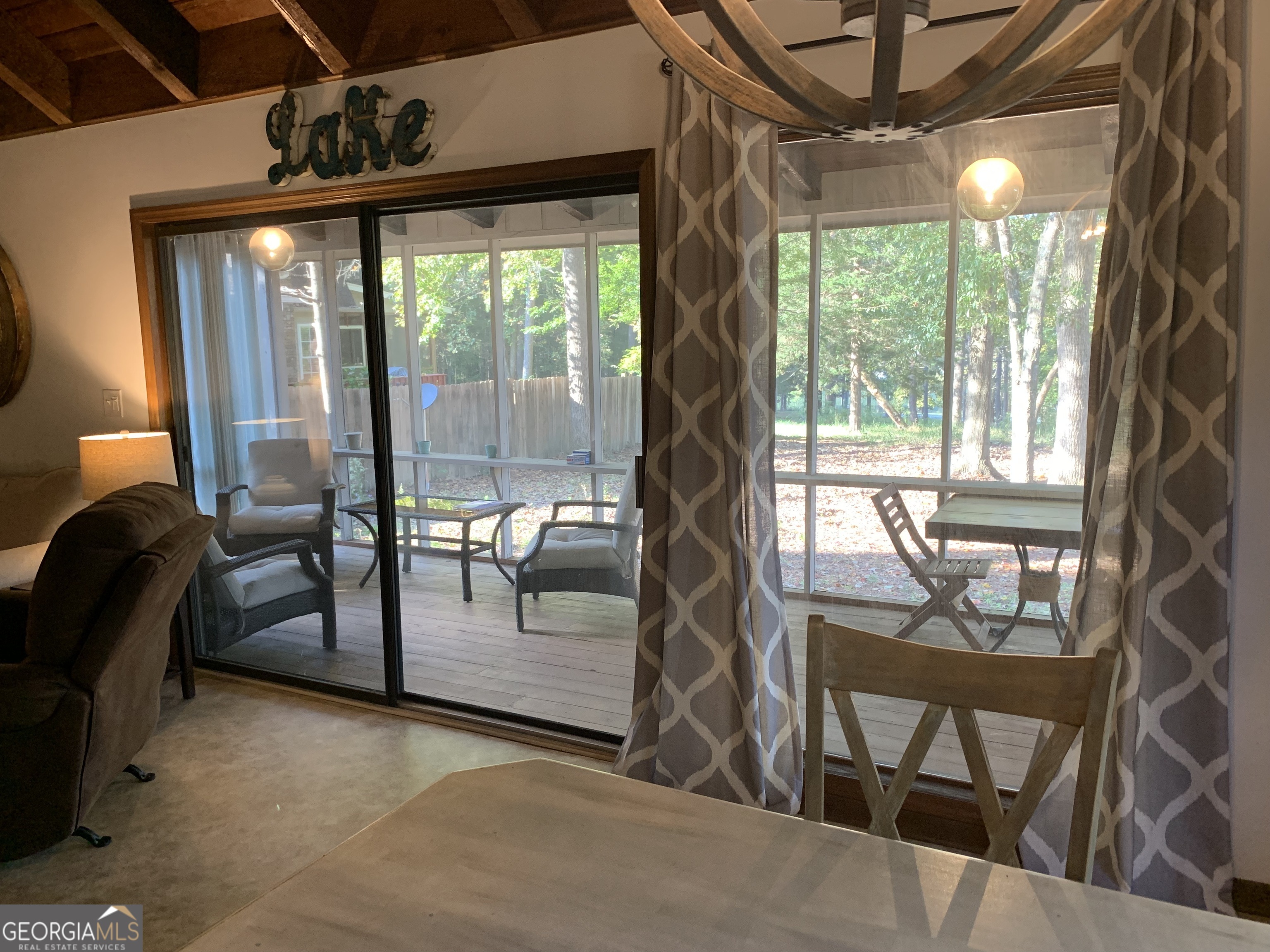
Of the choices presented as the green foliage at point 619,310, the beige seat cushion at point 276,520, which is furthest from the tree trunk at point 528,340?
the beige seat cushion at point 276,520

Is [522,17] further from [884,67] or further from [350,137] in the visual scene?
[884,67]

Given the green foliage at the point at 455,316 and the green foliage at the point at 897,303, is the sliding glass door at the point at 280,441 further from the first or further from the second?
the green foliage at the point at 897,303

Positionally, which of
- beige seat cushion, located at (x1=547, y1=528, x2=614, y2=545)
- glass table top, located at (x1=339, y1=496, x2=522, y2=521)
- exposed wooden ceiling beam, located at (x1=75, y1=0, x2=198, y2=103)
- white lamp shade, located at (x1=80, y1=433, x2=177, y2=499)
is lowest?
beige seat cushion, located at (x1=547, y1=528, x2=614, y2=545)

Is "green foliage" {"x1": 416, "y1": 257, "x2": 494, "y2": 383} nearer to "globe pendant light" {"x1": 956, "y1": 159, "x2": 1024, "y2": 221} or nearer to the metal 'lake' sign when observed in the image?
the metal 'lake' sign

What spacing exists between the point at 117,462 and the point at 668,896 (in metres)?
3.08

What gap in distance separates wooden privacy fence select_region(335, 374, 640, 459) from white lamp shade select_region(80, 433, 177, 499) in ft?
2.38

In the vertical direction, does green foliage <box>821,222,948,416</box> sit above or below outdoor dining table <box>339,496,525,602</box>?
above

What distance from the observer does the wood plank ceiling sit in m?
2.85

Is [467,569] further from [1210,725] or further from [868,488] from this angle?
[1210,725]

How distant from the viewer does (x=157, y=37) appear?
320cm

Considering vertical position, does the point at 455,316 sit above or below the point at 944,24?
below

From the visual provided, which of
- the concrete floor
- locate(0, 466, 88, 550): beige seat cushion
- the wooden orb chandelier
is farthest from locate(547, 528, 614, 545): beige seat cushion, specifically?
the wooden orb chandelier

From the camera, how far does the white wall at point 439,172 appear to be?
7.19 feet

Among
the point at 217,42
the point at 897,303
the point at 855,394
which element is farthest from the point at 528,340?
the point at 217,42
